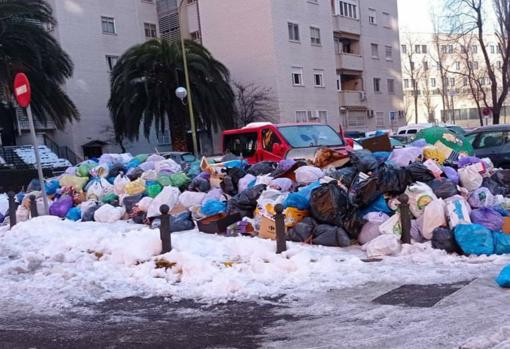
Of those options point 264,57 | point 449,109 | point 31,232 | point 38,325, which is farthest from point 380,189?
point 449,109

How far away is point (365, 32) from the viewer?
4259cm

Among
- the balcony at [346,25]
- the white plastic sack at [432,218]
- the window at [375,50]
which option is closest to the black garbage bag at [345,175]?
the white plastic sack at [432,218]

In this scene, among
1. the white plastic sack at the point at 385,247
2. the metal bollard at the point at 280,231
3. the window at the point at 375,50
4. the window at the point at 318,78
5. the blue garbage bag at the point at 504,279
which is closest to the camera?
the blue garbage bag at the point at 504,279

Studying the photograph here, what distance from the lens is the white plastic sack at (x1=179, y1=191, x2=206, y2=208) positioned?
9945 mm

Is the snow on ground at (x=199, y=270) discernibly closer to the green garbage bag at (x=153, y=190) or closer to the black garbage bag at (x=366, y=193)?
the black garbage bag at (x=366, y=193)

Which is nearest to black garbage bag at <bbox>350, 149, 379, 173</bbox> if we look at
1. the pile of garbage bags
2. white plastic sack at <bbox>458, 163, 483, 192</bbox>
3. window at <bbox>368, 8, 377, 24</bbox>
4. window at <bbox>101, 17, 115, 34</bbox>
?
the pile of garbage bags

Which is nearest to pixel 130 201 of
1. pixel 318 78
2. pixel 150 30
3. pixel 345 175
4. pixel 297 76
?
pixel 345 175

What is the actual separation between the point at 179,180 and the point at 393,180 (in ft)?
14.4

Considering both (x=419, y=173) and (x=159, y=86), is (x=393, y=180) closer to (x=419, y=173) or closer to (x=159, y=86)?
(x=419, y=173)

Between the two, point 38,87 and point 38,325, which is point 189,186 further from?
point 38,87

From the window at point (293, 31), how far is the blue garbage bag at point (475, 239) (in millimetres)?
29669

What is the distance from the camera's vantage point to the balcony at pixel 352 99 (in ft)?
133

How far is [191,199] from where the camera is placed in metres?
9.98

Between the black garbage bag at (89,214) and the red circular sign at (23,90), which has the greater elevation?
the red circular sign at (23,90)
